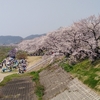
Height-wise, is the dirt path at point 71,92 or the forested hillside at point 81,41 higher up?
the forested hillside at point 81,41

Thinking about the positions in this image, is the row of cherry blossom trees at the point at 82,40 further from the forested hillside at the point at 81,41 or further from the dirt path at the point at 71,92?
the dirt path at the point at 71,92

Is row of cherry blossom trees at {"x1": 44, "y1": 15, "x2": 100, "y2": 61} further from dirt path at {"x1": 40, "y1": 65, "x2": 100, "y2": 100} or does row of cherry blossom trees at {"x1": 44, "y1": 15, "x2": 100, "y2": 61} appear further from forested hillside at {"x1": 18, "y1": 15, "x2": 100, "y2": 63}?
dirt path at {"x1": 40, "y1": 65, "x2": 100, "y2": 100}

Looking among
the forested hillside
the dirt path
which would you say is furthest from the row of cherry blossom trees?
the dirt path

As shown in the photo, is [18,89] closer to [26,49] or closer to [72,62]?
[72,62]

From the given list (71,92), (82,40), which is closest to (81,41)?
(82,40)

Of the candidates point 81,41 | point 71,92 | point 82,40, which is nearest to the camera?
point 71,92

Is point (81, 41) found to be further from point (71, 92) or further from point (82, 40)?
point (71, 92)

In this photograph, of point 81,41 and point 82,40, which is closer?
point 82,40

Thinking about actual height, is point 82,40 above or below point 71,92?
above

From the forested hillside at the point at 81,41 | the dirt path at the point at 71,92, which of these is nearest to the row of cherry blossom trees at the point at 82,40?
the forested hillside at the point at 81,41

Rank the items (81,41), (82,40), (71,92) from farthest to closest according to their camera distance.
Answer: (81,41) → (82,40) → (71,92)

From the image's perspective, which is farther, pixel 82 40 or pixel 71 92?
pixel 82 40

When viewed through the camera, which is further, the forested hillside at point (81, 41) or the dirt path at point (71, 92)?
the forested hillside at point (81, 41)

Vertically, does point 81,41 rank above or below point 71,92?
above
